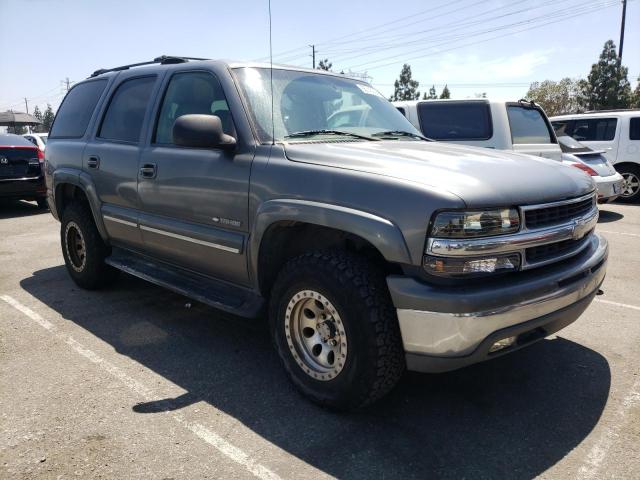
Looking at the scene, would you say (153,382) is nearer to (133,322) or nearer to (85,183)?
(133,322)

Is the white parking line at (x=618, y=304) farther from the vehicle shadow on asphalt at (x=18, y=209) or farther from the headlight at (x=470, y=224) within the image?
the vehicle shadow on asphalt at (x=18, y=209)

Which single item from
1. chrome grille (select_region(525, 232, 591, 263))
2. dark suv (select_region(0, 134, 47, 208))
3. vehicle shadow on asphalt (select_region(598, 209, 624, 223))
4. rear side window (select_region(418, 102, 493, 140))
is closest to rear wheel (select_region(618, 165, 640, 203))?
vehicle shadow on asphalt (select_region(598, 209, 624, 223))

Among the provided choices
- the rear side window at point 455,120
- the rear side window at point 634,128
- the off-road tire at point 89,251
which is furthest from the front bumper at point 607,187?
the off-road tire at point 89,251

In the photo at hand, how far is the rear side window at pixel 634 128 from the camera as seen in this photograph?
36.7ft

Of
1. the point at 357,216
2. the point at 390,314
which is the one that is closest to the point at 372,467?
the point at 390,314

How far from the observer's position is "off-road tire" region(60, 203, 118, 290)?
15.8 feet

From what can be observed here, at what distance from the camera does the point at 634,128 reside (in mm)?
11250

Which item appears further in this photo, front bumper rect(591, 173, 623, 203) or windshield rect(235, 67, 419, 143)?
front bumper rect(591, 173, 623, 203)

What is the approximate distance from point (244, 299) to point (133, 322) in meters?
1.38

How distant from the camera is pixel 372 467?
2424mm

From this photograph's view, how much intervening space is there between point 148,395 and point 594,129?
38.4ft

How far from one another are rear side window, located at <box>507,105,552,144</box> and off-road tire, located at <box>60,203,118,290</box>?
5.78 m

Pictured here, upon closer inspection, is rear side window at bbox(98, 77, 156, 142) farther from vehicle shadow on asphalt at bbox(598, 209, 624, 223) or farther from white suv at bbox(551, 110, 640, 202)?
white suv at bbox(551, 110, 640, 202)

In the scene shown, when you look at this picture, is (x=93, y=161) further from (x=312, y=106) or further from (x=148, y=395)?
(x=148, y=395)
